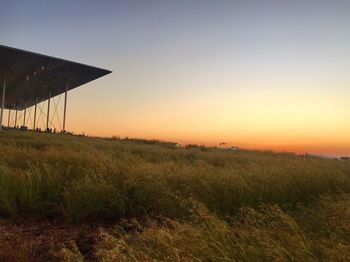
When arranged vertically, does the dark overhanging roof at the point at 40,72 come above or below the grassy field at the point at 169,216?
above

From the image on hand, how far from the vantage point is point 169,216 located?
6164 mm

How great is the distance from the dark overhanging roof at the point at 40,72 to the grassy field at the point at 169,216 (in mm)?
27846

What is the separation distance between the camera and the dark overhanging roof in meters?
35.4

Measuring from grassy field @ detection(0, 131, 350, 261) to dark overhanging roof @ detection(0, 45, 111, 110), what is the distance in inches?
1096

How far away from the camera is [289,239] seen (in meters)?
3.96

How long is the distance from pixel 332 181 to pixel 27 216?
6318mm

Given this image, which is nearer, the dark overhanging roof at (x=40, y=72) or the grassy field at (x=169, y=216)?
the grassy field at (x=169, y=216)

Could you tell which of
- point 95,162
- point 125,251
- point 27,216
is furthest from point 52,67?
point 125,251

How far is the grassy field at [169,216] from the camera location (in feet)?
12.7

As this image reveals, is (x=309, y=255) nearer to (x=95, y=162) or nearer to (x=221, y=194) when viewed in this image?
(x=221, y=194)

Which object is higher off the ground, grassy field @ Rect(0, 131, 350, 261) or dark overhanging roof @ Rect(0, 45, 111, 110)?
dark overhanging roof @ Rect(0, 45, 111, 110)

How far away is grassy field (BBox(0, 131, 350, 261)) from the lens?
386 centimetres

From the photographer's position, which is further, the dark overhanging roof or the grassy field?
the dark overhanging roof

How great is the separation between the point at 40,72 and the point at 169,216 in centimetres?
3814
